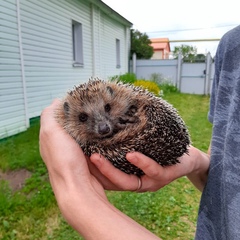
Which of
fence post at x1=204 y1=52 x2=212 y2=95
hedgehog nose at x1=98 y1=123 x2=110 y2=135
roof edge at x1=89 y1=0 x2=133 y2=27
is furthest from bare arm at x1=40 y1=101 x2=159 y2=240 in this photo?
fence post at x1=204 y1=52 x2=212 y2=95

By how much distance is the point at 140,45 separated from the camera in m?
16.9

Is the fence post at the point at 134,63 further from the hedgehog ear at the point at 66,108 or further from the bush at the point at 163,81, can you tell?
the hedgehog ear at the point at 66,108

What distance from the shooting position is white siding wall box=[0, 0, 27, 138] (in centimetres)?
555

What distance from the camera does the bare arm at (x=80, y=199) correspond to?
35.5 inches

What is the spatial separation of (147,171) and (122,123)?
0.39m

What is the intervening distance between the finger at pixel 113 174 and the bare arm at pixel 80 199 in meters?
0.07

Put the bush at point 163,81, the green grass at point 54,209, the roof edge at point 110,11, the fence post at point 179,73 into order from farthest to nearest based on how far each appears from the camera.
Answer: the fence post at point 179,73 → the bush at point 163,81 → the roof edge at point 110,11 → the green grass at point 54,209

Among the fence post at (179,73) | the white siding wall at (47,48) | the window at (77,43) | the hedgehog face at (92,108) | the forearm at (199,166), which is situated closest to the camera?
the forearm at (199,166)

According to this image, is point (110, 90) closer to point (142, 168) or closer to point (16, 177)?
point (142, 168)

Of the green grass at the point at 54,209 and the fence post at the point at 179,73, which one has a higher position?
the fence post at the point at 179,73

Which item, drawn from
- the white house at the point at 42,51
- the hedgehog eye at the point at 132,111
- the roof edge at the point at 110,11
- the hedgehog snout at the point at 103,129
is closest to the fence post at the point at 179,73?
the roof edge at the point at 110,11

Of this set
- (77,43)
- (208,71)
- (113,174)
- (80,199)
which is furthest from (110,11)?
(80,199)

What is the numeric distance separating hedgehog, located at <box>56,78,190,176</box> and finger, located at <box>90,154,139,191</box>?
0.03 m

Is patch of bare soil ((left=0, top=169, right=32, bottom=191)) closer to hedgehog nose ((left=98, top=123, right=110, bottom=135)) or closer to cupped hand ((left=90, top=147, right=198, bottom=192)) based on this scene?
hedgehog nose ((left=98, top=123, right=110, bottom=135))
